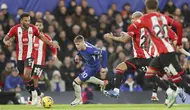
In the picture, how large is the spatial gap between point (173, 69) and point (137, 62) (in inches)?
127

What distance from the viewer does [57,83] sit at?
21156 millimetres

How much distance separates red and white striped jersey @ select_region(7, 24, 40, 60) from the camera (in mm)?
17312

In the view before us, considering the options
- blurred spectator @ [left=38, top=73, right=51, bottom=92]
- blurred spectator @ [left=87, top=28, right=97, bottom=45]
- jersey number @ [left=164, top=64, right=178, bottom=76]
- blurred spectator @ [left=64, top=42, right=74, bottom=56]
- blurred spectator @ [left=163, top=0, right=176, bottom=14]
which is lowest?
jersey number @ [left=164, top=64, right=178, bottom=76]

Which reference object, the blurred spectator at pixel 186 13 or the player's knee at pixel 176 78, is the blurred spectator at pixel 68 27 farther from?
the player's knee at pixel 176 78

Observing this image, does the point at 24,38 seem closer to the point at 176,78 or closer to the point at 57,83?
the point at 57,83

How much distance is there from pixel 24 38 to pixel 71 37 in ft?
18.7

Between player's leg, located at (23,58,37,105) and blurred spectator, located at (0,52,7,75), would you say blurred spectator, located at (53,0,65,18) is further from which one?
player's leg, located at (23,58,37,105)

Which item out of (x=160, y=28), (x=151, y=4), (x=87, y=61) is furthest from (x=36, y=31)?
(x=160, y=28)

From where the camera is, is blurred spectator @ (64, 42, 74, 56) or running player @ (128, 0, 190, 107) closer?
running player @ (128, 0, 190, 107)

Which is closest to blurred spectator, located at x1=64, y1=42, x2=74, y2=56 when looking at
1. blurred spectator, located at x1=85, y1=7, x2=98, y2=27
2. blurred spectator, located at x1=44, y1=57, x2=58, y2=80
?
blurred spectator, located at x1=44, y1=57, x2=58, y2=80

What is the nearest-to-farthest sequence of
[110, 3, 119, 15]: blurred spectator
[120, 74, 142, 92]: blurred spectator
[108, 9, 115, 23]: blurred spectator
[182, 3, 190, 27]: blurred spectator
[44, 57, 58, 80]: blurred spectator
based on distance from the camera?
[120, 74, 142, 92]: blurred spectator
[44, 57, 58, 80]: blurred spectator
[108, 9, 115, 23]: blurred spectator
[110, 3, 119, 15]: blurred spectator
[182, 3, 190, 27]: blurred spectator

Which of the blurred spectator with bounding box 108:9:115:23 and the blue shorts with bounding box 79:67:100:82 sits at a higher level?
the blurred spectator with bounding box 108:9:115:23

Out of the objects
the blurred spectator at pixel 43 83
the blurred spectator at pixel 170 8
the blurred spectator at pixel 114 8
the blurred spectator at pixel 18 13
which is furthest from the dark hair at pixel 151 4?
the blurred spectator at pixel 170 8

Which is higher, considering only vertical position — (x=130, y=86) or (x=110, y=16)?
(x=110, y=16)
